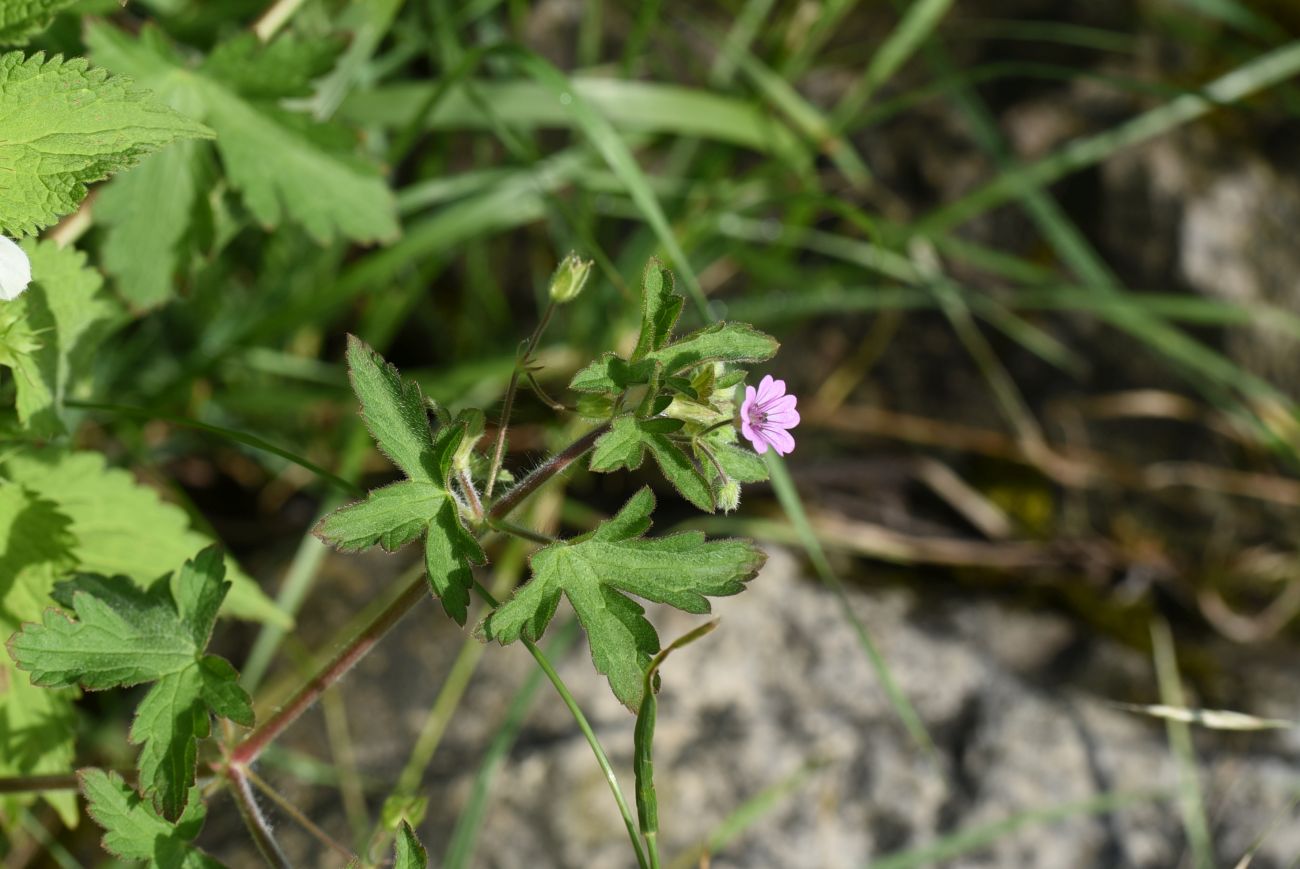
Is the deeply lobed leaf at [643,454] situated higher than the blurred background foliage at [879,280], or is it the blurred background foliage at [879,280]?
the deeply lobed leaf at [643,454]

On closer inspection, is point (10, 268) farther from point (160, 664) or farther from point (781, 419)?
point (781, 419)

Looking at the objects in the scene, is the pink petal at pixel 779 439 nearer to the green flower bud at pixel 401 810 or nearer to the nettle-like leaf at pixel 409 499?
the nettle-like leaf at pixel 409 499

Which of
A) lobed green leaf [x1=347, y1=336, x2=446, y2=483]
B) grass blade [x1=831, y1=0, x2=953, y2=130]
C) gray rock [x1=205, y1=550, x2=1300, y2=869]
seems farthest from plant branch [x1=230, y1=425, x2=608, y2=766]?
grass blade [x1=831, y1=0, x2=953, y2=130]

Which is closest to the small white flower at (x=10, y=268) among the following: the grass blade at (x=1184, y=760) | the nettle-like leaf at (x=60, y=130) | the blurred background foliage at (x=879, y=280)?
the nettle-like leaf at (x=60, y=130)

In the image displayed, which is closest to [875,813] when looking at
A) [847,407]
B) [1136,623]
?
[1136,623]

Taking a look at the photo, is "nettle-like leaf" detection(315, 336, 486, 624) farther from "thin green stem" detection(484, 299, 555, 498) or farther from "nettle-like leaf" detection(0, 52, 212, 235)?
"nettle-like leaf" detection(0, 52, 212, 235)

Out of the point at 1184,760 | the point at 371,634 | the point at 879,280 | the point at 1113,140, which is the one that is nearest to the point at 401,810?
the point at 371,634

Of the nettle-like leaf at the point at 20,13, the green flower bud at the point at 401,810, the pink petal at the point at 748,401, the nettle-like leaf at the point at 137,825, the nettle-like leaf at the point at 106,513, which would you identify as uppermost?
the nettle-like leaf at the point at 20,13
